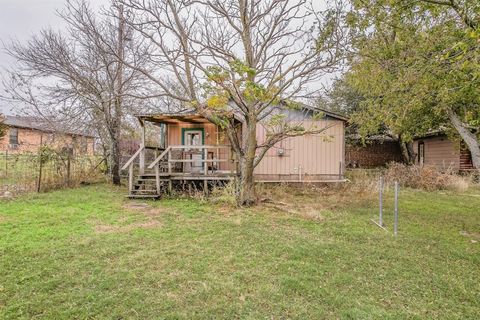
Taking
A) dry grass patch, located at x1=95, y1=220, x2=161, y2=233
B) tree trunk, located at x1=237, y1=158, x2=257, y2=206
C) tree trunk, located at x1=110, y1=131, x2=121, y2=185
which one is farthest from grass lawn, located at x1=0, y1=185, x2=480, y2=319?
tree trunk, located at x1=110, y1=131, x2=121, y2=185

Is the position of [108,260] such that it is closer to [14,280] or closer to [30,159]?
[14,280]

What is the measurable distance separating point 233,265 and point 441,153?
63.4 ft

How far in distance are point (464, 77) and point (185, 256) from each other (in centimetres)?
551

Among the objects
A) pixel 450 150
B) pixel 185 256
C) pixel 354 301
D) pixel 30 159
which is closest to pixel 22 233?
pixel 185 256

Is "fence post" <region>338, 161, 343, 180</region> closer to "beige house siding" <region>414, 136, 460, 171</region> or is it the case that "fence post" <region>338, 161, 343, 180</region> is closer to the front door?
the front door

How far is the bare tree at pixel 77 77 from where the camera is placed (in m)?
10.5

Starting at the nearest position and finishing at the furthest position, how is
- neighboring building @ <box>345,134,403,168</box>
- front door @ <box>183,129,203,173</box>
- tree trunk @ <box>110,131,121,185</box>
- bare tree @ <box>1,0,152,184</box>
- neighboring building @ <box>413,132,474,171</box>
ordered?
bare tree @ <box>1,0,152,184</box> → tree trunk @ <box>110,131,121,185</box> → front door @ <box>183,129,203,173</box> → neighboring building @ <box>413,132,474,171</box> → neighboring building @ <box>345,134,403,168</box>

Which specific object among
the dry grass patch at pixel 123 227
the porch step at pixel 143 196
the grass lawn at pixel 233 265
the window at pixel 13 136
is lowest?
the grass lawn at pixel 233 265

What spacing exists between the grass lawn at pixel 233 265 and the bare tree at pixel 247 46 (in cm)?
277

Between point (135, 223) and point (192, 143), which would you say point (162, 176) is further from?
point (135, 223)

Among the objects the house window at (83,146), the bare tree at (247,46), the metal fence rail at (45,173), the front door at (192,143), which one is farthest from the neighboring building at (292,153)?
the bare tree at (247,46)

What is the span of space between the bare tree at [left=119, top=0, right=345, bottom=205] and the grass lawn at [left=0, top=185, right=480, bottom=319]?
277cm

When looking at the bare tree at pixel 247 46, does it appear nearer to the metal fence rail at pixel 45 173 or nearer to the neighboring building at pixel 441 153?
the metal fence rail at pixel 45 173

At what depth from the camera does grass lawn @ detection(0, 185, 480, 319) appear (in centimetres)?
301
